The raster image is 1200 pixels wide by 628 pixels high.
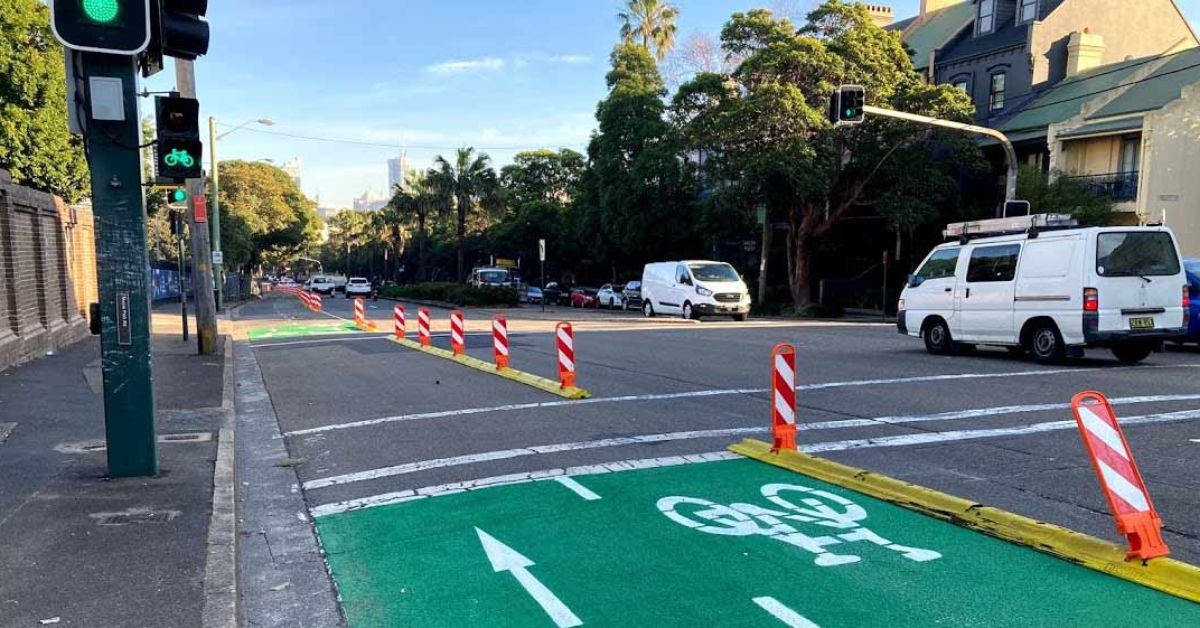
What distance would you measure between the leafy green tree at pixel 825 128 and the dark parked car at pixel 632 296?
880 cm

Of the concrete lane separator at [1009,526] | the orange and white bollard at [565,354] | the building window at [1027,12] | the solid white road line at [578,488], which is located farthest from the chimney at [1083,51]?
the solid white road line at [578,488]

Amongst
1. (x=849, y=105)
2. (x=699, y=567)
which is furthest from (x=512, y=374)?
(x=849, y=105)

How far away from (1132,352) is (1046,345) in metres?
1.41

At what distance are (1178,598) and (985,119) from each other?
114 ft

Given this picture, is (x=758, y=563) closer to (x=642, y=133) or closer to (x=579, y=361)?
(x=579, y=361)

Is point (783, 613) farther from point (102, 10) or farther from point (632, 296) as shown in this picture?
point (632, 296)

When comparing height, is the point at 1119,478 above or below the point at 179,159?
below

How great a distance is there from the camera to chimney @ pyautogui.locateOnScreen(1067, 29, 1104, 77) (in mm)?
32188

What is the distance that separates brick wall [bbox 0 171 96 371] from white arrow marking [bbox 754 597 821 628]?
11.9 meters

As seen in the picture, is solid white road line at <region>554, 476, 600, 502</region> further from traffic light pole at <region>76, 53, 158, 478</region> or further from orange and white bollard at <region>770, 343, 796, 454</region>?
traffic light pole at <region>76, 53, 158, 478</region>

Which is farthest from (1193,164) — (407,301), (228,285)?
(228,285)

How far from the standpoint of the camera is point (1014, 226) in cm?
1369

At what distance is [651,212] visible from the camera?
4175cm

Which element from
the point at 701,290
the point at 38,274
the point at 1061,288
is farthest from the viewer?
the point at 701,290
